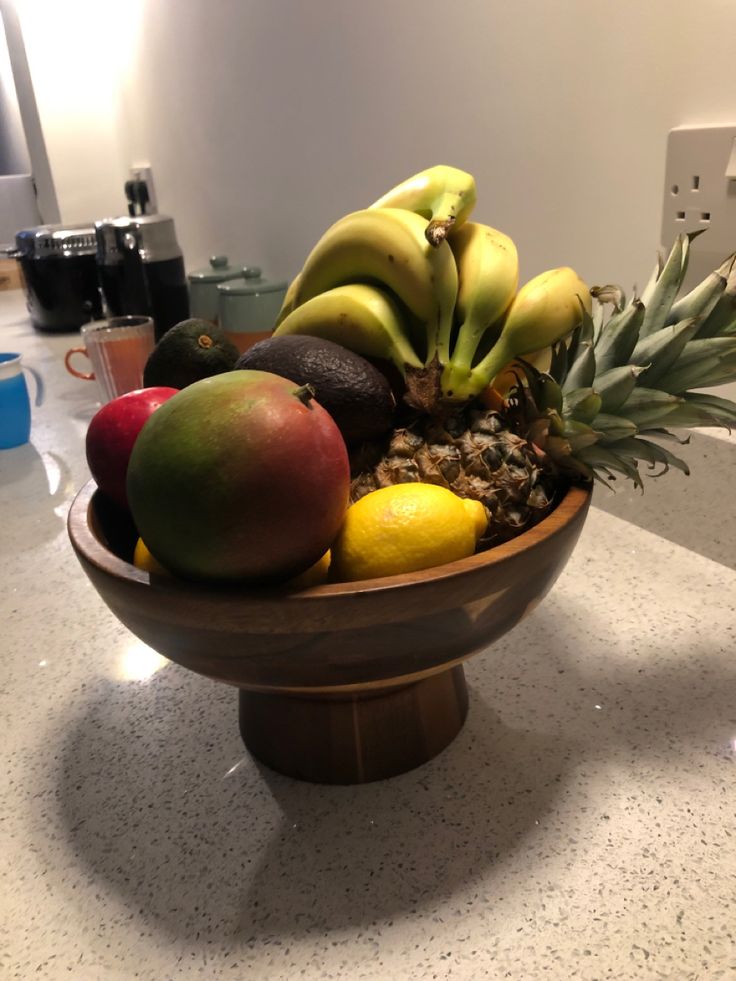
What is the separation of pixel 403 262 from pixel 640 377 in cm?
17

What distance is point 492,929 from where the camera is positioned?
366 mm

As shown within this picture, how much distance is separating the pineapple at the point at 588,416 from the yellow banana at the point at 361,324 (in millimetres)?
51

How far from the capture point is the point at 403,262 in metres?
0.52

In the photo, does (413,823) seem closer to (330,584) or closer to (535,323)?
(330,584)

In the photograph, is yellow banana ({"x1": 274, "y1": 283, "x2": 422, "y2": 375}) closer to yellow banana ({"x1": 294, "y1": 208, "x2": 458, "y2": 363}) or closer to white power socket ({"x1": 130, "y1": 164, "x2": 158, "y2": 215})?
yellow banana ({"x1": 294, "y1": 208, "x2": 458, "y2": 363})

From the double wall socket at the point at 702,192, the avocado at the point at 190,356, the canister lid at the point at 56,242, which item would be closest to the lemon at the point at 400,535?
the avocado at the point at 190,356

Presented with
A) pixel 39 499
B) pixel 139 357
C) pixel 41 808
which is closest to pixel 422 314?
pixel 41 808

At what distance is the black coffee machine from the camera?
4.64 feet

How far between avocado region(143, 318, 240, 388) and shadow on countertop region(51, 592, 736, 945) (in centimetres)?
22

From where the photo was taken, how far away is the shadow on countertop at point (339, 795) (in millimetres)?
390

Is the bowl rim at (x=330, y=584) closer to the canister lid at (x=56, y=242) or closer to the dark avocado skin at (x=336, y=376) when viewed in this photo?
the dark avocado skin at (x=336, y=376)

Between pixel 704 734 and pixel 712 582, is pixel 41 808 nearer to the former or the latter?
pixel 704 734

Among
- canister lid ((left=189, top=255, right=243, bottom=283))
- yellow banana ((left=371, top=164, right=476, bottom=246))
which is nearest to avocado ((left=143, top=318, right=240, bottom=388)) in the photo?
yellow banana ((left=371, top=164, right=476, bottom=246))


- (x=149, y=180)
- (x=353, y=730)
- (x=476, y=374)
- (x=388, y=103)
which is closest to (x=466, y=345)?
(x=476, y=374)
